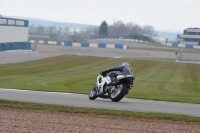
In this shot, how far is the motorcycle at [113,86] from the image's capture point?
Answer: 17453 mm

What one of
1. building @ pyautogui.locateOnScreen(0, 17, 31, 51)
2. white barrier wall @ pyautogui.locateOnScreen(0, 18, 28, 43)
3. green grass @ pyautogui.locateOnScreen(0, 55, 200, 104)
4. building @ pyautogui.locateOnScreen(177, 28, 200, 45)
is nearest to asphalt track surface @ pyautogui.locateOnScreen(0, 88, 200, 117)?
green grass @ pyautogui.locateOnScreen(0, 55, 200, 104)

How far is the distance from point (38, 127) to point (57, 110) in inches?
126

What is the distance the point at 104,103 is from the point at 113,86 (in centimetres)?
85

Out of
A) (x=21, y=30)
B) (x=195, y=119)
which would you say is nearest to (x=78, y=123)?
(x=195, y=119)

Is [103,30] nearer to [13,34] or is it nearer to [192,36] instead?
[192,36]

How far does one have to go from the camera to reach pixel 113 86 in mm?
17875

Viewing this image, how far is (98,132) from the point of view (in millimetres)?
11086

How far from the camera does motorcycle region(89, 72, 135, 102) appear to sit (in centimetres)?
1745

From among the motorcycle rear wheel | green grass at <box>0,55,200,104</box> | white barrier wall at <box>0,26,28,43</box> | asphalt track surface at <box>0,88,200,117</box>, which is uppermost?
white barrier wall at <box>0,26,28,43</box>

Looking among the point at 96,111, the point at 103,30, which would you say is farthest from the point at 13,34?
the point at 103,30

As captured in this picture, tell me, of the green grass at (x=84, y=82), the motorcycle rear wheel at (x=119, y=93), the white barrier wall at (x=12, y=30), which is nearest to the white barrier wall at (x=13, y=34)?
the white barrier wall at (x=12, y=30)

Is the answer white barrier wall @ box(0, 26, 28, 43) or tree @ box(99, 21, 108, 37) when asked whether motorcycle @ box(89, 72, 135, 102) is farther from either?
tree @ box(99, 21, 108, 37)

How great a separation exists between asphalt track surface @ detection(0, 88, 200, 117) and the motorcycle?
244mm

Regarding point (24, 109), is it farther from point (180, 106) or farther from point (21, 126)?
point (180, 106)
